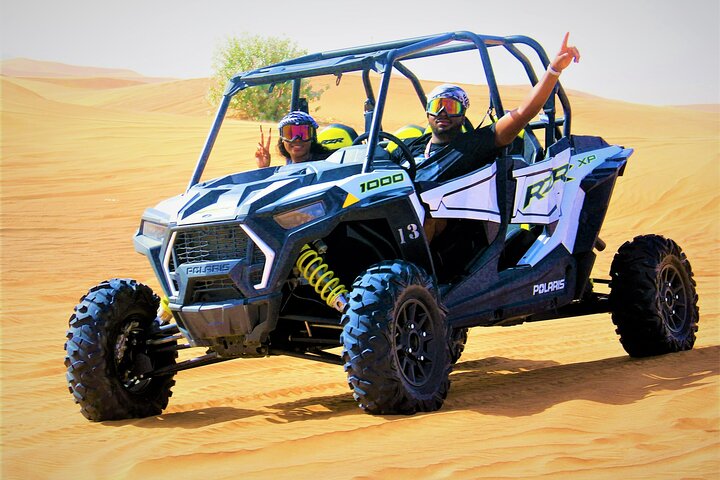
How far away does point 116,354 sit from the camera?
7.65 metres

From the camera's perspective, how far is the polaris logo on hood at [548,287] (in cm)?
862

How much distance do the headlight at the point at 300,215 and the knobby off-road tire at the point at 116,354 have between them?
4.99 feet

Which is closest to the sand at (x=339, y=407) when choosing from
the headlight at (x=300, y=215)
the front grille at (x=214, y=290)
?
the front grille at (x=214, y=290)

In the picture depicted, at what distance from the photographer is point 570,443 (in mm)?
5918

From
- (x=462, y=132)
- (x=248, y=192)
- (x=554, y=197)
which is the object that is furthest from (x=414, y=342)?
(x=554, y=197)

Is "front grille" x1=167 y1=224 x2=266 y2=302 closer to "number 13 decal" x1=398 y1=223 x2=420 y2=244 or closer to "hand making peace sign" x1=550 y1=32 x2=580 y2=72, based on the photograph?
"number 13 decal" x1=398 y1=223 x2=420 y2=244

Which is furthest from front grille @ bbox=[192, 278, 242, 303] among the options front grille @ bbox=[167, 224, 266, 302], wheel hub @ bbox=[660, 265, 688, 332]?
wheel hub @ bbox=[660, 265, 688, 332]

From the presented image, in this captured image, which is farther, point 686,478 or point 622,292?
point 622,292

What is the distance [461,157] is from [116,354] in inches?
109

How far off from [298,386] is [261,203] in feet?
8.52

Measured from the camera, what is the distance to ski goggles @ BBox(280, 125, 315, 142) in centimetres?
831

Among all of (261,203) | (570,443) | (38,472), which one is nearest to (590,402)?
(570,443)

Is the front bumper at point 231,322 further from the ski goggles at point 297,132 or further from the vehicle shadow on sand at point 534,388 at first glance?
the ski goggles at point 297,132

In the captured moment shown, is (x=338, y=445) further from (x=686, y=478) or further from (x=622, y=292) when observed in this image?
(x=622, y=292)
